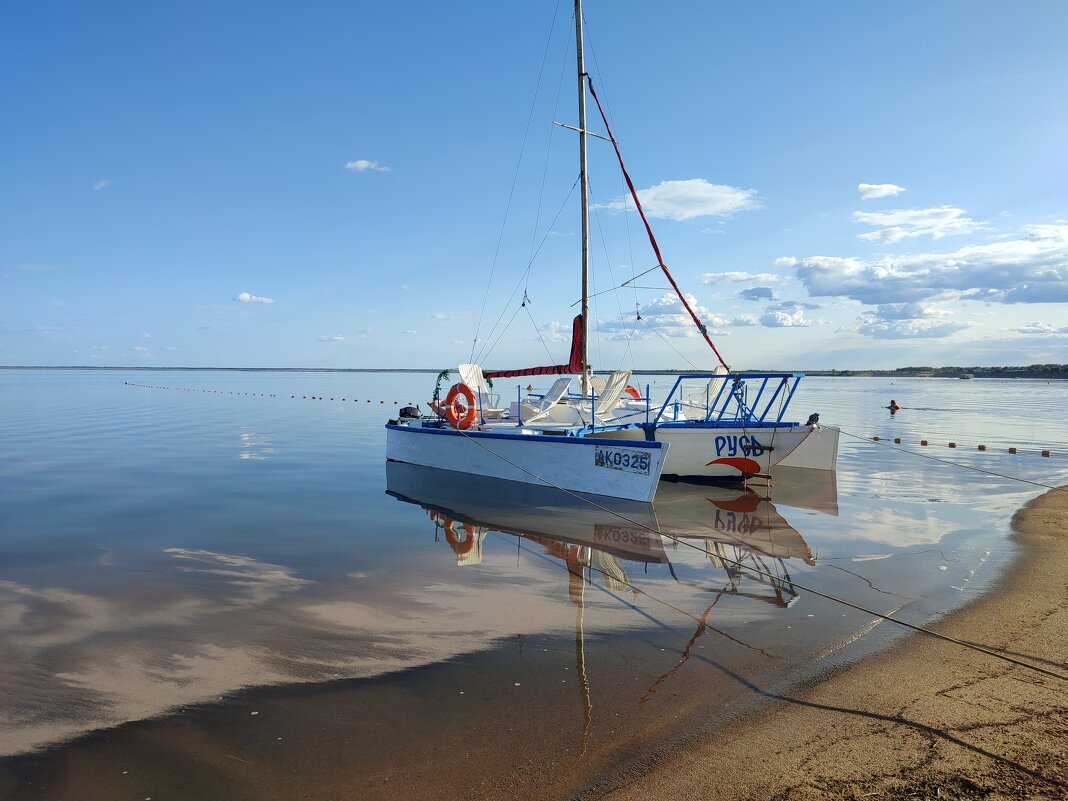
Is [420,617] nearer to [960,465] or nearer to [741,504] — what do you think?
[741,504]

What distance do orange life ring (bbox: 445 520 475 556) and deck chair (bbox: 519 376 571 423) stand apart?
16.9 feet

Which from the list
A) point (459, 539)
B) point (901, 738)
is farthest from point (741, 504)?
point (901, 738)

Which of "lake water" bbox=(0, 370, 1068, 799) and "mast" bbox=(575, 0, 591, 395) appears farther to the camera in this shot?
"mast" bbox=(575, 0, 591, 395)

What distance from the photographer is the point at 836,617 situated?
7102mm

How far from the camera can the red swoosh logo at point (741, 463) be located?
1617 centimetres

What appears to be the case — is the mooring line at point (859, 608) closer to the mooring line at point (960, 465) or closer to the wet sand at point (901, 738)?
the wet sand at point (901, 738)

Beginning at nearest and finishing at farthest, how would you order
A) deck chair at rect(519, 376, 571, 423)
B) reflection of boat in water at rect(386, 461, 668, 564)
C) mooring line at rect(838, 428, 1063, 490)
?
1. reflection of boat in water at rect(386, 461, 668, 564)
2. mooring line at rect(838, 428, 1063, 490)
3. deck chair at rect(519, 376, 571, 423)

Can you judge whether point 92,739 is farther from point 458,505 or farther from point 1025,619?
point 458,505

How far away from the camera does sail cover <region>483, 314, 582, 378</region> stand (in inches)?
739

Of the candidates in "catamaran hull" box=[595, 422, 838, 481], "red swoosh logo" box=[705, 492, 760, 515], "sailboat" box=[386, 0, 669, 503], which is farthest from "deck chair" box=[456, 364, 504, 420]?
"red swoosh logo" box=[705, 492, 760, 515]

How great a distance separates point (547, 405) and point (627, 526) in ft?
20.5

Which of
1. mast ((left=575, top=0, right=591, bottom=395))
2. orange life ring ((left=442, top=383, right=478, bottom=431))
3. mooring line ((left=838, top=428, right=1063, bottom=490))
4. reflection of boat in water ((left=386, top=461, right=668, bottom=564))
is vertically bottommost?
reflection of boat in water ((left=386, top=461, right=668, bottom=564))

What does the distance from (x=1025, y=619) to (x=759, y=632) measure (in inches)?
108

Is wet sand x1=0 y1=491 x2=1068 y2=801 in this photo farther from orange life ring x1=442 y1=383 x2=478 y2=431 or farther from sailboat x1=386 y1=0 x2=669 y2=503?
orange life ring x1=442 y1=383 x2=478 y2=431
